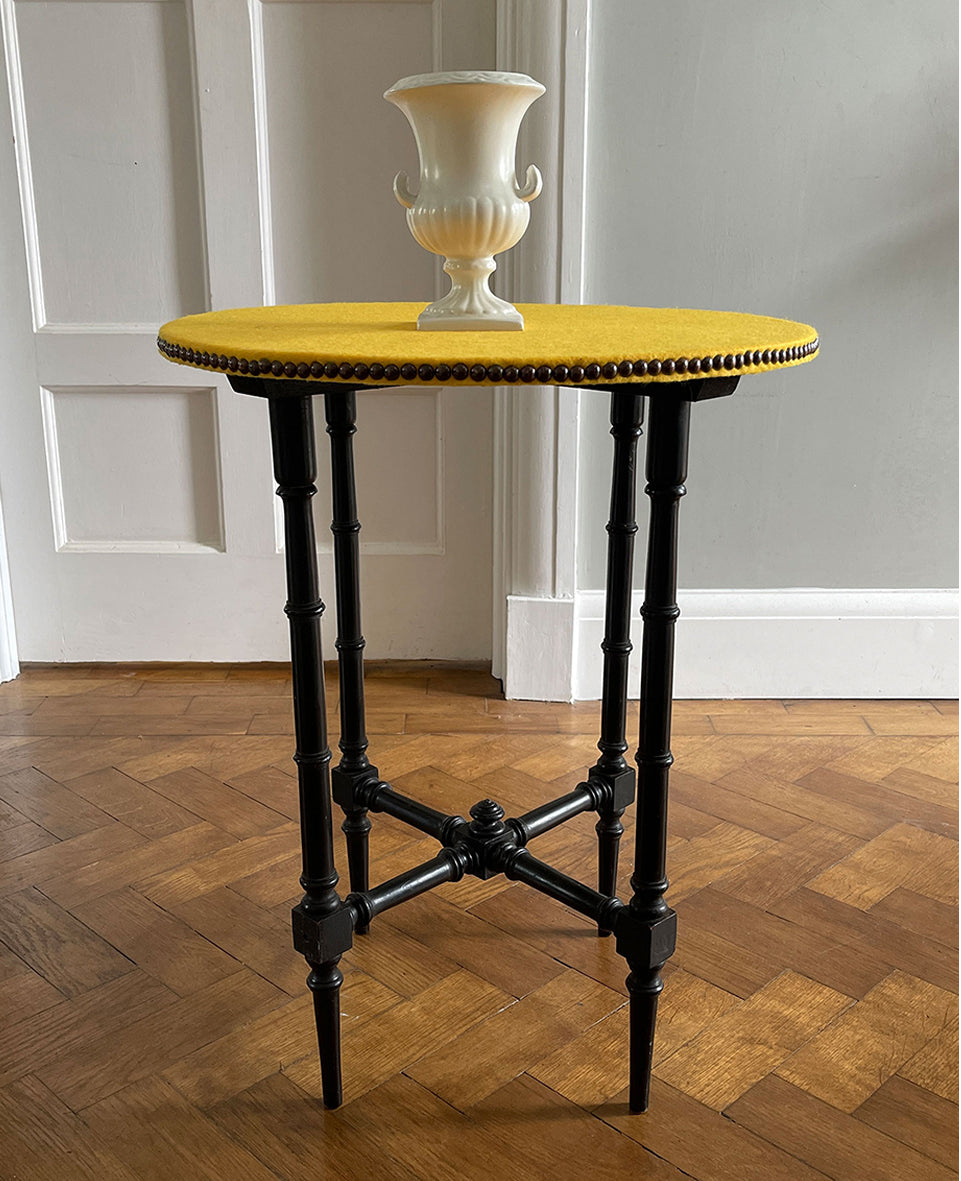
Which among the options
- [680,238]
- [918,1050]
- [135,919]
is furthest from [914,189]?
[135,919]

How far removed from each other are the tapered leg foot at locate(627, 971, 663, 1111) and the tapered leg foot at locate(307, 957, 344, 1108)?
0.35 meters

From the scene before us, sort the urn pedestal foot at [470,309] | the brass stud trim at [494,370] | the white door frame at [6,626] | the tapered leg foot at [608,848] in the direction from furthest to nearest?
the white door frame at [6,626] → the tapered leg foot at [608,848] → the urn pedestal foot at [470,309] → the brass stud trim at [494,370]

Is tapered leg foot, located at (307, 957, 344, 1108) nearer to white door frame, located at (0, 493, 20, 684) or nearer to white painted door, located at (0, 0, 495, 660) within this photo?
white painted door, located at (0, 0, 495, 660)

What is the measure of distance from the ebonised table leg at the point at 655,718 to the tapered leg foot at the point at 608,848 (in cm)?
34

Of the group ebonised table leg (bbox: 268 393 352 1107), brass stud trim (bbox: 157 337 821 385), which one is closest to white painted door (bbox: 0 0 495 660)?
ebonised table leg (bbox: 268 393 352 1107)

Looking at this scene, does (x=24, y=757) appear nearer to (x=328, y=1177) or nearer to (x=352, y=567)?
(x=352, y=567)

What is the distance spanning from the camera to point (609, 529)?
1583mm

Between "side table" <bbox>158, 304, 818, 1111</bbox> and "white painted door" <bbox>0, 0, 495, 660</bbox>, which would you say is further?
"white painted door" <bbox>0, 0, 495, 660</bbox>

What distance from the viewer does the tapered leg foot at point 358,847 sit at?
5.77 feet

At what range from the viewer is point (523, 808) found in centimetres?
213

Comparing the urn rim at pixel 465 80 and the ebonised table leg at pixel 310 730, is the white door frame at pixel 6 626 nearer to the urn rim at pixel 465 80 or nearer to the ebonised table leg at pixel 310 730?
the ebonised table leg at pixel 310 730

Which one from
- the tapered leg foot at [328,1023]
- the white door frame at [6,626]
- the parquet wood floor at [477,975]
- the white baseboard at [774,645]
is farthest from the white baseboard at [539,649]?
the tapered leg foot at [328,1023]

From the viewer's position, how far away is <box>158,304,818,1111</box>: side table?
3.61ft

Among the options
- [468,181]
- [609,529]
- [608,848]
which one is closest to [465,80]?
[468,181]
